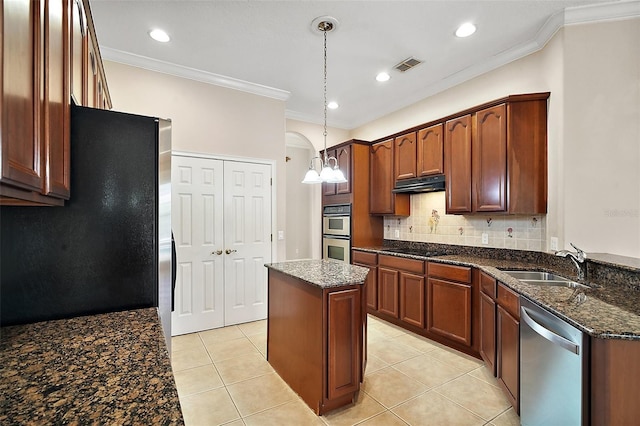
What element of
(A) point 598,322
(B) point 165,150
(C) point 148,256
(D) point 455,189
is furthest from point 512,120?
(C) point 148,256

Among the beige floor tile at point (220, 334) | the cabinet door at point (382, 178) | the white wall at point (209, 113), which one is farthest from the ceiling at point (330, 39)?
the beige floor tile at point (220, 334)

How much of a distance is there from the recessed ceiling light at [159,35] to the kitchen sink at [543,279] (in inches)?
148

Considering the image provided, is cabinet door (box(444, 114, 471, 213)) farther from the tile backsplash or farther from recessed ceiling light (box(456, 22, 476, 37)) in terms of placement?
recessed ceiling light (box(456, 22, 476, 37))

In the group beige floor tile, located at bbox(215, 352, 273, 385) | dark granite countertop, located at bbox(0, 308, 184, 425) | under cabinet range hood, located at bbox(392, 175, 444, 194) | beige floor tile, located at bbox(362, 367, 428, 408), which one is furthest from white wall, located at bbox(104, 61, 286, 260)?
dark granite countertop, located at bbox(0, 308, 184, 425)

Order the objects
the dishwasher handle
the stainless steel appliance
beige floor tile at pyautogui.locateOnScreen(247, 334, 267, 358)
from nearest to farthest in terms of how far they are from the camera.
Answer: the dishwasher handle, beige floor tile at pyautogui.locateOnScreen(247, 334, 267, 358), the stainless steel appliance

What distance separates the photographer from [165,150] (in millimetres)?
1648

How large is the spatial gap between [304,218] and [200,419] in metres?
5.75

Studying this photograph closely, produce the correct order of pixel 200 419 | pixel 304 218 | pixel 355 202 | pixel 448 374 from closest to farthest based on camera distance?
pixel 200 419 → pixel 448 374 → pixel 355 202 → pixel 304 218

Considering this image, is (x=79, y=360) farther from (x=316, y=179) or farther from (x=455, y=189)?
(x=455, y=189)

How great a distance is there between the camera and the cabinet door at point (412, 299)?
341 centimetres

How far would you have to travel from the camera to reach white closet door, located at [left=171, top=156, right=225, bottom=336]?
3.54m

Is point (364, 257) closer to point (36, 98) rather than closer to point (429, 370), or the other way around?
point (429, 370)

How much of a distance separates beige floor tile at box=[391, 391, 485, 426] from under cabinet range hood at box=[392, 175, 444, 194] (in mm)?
2189

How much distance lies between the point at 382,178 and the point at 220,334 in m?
2.91
